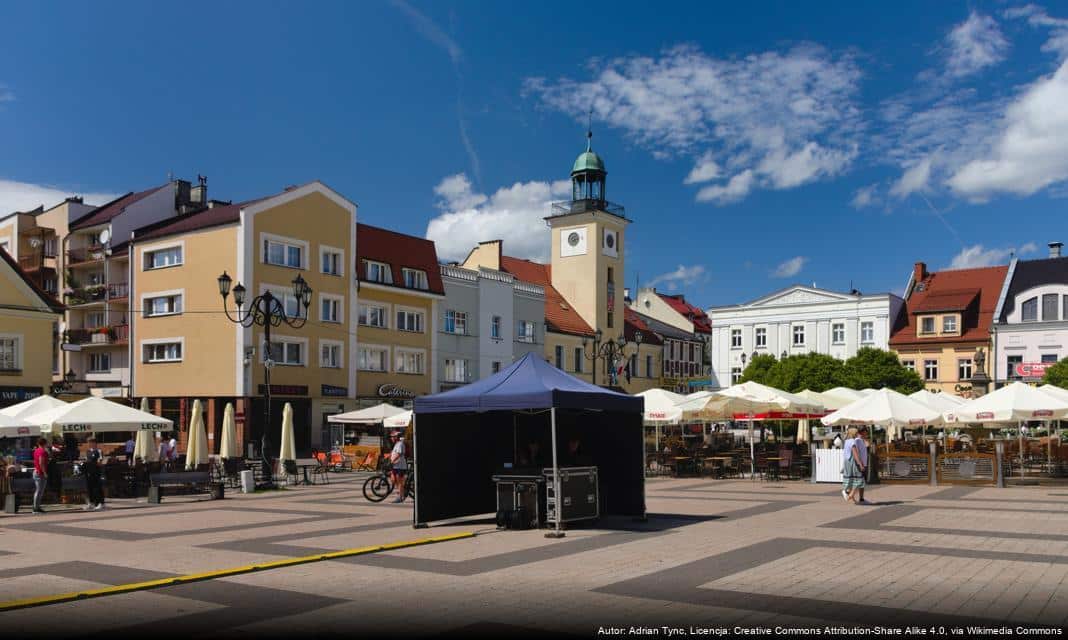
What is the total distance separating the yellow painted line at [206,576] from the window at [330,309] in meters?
35.4

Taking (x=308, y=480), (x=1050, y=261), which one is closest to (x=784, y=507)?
(x=308, y=480)

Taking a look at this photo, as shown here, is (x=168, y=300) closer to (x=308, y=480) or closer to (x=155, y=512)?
(x=308, y=480)

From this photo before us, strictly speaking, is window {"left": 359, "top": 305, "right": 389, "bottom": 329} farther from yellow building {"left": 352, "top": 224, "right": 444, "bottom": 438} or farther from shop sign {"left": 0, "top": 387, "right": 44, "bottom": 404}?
shop sign {"left": 0, "top": 387, "right": 44, "bottom": 404}

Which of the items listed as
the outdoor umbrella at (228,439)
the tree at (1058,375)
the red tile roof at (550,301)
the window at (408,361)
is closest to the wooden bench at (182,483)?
the outdoor umbrella at (228,439)

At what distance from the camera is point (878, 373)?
60.2 m

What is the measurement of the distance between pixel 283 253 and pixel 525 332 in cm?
1952

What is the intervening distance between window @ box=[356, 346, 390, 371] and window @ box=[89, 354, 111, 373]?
13.0m

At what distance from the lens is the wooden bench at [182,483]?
2477 cm

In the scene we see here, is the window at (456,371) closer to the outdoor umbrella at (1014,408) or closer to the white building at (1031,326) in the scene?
the white building at (1031,326)

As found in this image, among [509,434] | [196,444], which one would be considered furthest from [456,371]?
[509,434]

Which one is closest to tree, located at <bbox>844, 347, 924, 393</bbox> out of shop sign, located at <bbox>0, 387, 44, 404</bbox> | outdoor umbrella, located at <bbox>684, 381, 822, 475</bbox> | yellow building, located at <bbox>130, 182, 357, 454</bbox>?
outdoor umbrella, located at <bbox>684, 381, 822, 475</bbox>

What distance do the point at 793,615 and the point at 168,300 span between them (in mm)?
45088

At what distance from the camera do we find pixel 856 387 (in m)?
60.1

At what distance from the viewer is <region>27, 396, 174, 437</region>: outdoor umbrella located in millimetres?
24656
